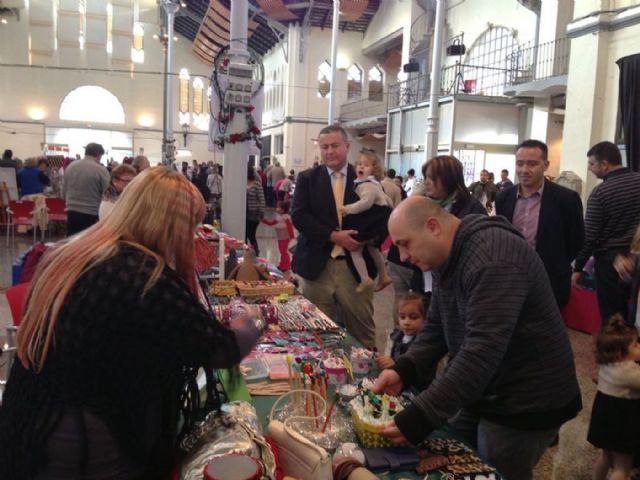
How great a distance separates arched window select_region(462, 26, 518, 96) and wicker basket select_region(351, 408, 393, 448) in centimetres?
1539

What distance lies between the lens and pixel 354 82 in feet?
85.8

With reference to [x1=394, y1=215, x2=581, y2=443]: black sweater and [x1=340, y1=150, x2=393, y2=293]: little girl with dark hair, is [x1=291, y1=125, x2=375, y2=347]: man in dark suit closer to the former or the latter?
[x1=340, y1=150, x2=393, y2=293]: little girl with dark hair

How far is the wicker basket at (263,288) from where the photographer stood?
140 inches

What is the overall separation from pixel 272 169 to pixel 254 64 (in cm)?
1542

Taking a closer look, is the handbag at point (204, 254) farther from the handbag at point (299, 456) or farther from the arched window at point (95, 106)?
the arched window at point (95, 106)

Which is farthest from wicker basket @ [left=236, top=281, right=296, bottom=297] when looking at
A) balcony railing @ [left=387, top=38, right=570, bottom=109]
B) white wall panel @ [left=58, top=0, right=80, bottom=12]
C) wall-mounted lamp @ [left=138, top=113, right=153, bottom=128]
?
white wall panel @ [left=58, top=0, right=80, bottom=12]

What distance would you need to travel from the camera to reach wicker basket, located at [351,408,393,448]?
5.67ft

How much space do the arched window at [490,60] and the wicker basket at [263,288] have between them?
1371 cm

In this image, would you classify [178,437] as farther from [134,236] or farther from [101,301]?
[134,236]

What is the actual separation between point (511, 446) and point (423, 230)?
0.76 metres

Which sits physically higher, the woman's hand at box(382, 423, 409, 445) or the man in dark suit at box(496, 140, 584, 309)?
the man in dark suit at box(496, 140, 584, 309)

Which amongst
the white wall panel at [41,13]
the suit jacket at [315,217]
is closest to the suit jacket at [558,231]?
the suit jacket at [315,217]

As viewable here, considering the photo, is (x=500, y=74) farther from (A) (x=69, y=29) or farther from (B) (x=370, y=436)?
(A) (x=69, y=29)

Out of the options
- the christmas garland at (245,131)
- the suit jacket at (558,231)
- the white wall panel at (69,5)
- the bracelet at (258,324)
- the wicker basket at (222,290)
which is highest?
the white wall panel at (69,5)
